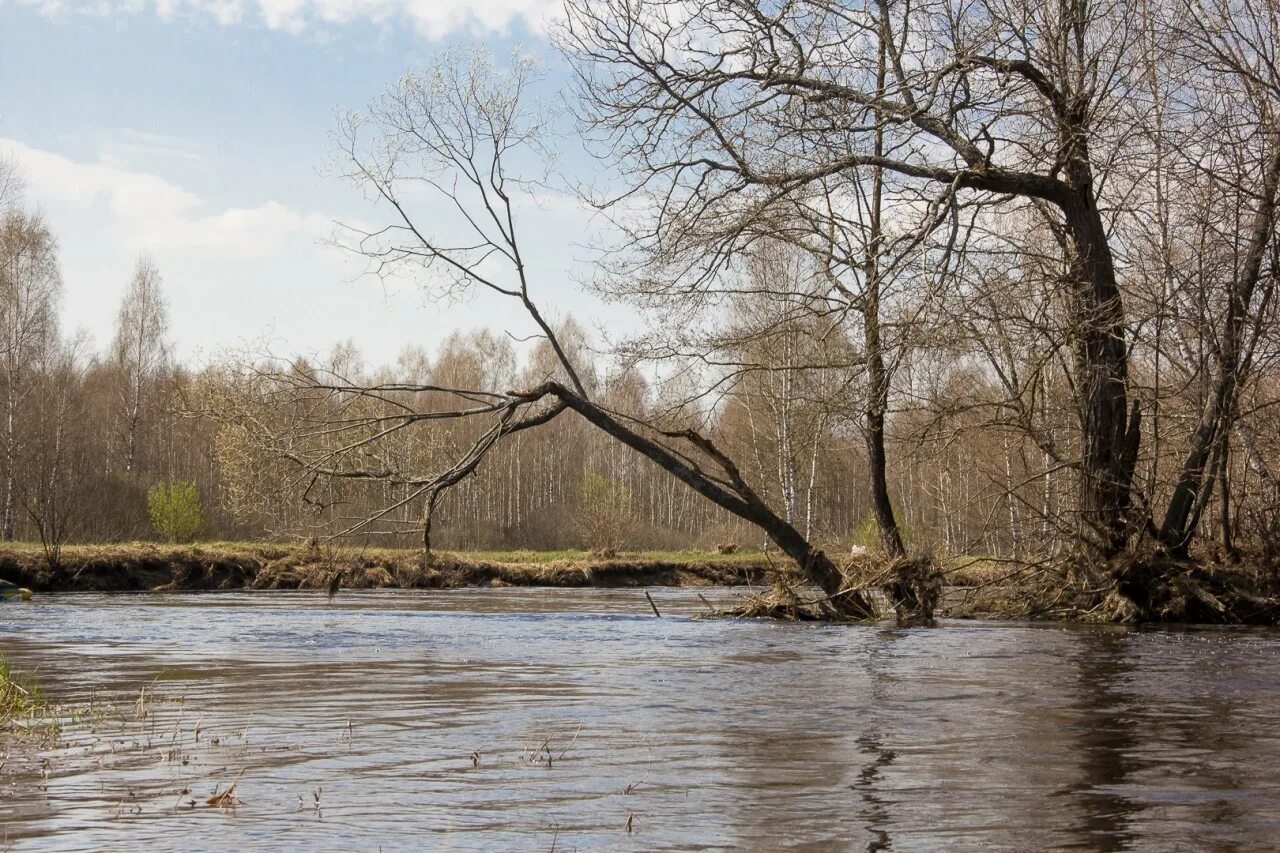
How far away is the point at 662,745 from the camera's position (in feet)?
25.7

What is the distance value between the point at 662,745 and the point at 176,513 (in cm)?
3668

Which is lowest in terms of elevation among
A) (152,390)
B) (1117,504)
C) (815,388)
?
(1117,504)

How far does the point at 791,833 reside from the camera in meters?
5.39

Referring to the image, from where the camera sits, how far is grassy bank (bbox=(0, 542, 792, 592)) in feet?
93.2

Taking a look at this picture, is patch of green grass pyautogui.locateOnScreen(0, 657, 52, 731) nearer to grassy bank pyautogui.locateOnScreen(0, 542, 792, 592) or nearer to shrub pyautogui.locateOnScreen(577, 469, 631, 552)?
grassy bank pyautogui.locateOnScreen(0, 542, 792, 592)

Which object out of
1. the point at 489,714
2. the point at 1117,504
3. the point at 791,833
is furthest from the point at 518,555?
the point at 791,833

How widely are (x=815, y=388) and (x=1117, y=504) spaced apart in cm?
446

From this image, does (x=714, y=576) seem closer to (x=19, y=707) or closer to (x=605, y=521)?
(x=605, y=521)

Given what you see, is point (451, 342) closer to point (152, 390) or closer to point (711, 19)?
point (152, 390)

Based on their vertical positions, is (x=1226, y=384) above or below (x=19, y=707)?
above

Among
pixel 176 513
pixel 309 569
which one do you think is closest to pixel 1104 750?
pixel 309 569

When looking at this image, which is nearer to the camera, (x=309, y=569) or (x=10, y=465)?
(x=309, y=569)

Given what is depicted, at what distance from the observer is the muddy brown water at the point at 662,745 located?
5477mm

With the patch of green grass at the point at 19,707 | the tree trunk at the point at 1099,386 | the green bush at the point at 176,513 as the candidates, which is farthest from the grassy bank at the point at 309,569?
the patch of green grass at the point at 19,707
